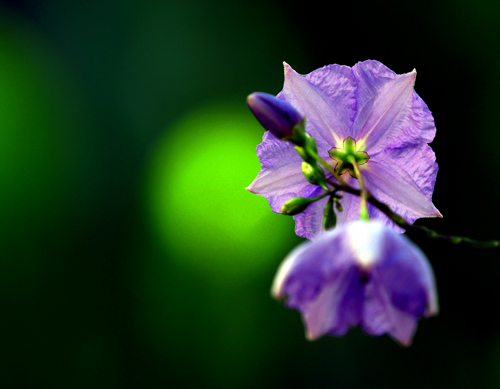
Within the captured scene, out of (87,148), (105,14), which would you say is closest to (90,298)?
(87,148)

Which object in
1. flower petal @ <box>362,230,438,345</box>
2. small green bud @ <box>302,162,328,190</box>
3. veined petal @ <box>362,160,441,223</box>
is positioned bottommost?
flower petal @ <box>362,230,438,345</box>

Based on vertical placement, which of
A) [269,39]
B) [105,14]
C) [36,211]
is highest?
[105,14]

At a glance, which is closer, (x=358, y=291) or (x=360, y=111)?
(x=358, y=291)

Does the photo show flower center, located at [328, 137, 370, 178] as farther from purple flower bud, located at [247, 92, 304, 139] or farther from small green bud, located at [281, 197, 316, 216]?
purple flower bud, located at [247, 92, 304, 139]

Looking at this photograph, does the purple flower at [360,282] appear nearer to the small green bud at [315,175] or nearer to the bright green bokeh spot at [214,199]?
the small green bud at [315,175]

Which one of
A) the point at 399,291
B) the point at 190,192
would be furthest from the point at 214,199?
the point at 399,291

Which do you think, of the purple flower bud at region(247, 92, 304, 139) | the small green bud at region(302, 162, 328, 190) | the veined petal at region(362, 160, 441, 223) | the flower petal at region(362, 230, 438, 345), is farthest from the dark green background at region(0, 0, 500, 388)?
the flower petal at region(362, 230, 438, 345)

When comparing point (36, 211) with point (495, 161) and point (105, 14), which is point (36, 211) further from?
point (495, 161)
